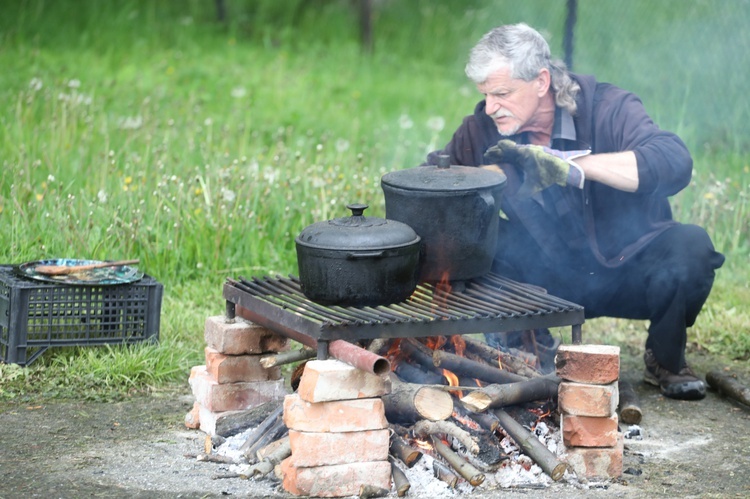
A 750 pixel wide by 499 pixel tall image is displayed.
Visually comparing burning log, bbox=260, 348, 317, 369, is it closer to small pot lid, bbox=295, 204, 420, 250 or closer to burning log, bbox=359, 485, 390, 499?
small pot lid, bbox=295, 204, 420, 250

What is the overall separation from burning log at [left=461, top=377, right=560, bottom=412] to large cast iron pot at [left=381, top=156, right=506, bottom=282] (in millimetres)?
437

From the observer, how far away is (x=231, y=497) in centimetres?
335

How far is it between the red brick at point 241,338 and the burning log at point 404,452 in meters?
0.72

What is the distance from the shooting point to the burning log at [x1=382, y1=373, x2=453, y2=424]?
3.56m

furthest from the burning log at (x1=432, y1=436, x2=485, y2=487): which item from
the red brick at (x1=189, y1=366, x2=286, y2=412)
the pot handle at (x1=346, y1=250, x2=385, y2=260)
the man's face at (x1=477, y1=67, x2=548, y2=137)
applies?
the man's face at (x1=477, y1=67, x2=548, y2=137)

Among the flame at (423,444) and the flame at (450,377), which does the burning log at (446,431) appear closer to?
the flame at (423,444)

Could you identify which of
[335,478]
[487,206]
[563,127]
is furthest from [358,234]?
[563,127]

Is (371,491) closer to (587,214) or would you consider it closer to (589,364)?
(589,364)

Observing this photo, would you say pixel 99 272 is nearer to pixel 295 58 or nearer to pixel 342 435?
pixel 342 435

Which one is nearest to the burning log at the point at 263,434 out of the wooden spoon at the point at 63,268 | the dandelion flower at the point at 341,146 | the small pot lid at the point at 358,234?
the small pot lid at the point at 358,234

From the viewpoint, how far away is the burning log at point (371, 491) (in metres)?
3.36

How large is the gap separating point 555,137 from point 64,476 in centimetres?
242

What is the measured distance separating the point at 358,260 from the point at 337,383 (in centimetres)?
43

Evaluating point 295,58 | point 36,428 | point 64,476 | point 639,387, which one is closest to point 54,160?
point 36,428
